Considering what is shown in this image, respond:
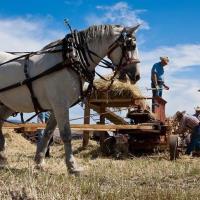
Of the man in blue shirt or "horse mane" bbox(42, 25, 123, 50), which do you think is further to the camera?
the man in blue shirt

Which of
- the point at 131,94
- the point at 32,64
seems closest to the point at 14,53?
the point at 32,64

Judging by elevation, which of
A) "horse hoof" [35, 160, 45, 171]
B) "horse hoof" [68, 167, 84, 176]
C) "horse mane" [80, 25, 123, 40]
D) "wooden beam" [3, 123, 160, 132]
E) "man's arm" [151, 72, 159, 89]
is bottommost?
"horse hoof" [68, 167, 84, 176]

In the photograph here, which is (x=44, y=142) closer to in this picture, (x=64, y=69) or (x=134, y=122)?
(x=64, y=69)

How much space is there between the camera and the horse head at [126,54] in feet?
24.8

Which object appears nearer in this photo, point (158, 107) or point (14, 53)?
point (14, 53)

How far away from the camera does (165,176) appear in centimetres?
702

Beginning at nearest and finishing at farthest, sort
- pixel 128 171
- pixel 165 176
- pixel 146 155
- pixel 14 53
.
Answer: pixel 165 176
pixel 128 171
pixel 14 53
pixel 146 155

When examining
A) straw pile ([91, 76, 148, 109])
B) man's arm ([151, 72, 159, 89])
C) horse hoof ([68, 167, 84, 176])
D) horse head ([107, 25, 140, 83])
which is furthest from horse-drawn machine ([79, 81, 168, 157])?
horse hoof ([68, 167, 84, 176])

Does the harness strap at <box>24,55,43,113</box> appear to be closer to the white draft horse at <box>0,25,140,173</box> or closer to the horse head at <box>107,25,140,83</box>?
the white draft horse at <box>0,25,140,173</box>

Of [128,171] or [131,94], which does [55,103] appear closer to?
[128,171]

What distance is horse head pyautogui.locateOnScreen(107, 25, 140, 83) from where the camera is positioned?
24.8 feet

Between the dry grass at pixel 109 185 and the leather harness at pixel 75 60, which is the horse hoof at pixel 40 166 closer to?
the dry grass at pixel 109 185

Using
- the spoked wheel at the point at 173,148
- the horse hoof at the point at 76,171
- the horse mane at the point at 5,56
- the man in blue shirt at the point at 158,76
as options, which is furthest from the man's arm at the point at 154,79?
the horse hoof at the point at 76,171

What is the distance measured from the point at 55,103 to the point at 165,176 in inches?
68.7
